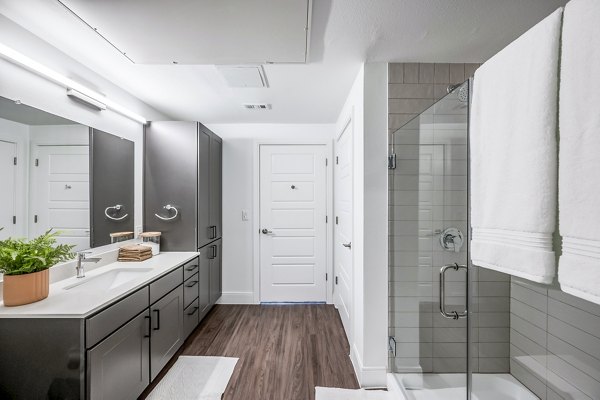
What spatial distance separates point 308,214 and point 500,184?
2.71 meters

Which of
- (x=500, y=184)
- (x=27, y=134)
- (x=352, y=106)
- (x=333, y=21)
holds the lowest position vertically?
(x=500, y=184)

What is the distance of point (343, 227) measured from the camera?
116 inches

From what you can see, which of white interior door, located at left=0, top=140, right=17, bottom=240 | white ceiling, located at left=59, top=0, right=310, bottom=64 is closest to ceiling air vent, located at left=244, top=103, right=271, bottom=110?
white ceiling, located at left=59, top=0, right=310, bottom=64

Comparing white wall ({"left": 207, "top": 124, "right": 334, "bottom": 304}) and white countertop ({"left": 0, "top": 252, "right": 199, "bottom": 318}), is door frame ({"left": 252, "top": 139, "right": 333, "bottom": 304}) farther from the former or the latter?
white countertop ({"left": 0, "top": 252, "right": 199, "bottom": 318})

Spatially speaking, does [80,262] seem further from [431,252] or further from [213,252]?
[431,252]

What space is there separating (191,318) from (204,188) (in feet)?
4.20

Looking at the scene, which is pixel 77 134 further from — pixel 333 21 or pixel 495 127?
pixel 495 127

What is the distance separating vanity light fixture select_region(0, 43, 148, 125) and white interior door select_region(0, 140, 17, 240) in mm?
462

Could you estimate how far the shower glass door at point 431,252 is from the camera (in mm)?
1324

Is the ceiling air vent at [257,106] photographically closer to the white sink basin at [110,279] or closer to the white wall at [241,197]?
the white wall at [241,197]

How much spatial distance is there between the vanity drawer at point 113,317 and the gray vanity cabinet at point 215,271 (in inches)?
51.9

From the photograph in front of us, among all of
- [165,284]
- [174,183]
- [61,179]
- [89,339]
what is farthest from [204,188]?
[89,339]

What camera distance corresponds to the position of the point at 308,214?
11.7 feet

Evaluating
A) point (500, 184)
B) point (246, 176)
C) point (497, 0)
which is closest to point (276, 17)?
point (497, 0)
